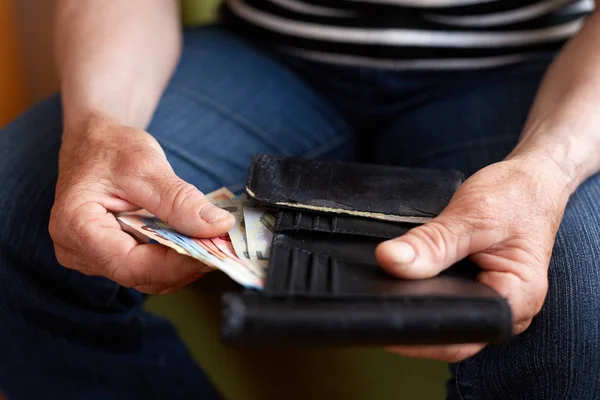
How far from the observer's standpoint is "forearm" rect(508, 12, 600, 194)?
664 mm

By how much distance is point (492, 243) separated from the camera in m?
0.56

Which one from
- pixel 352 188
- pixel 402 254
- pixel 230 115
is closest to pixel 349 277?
pixel 402 254

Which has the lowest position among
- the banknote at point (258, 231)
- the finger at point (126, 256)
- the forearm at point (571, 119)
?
the finger at point (126, 256)

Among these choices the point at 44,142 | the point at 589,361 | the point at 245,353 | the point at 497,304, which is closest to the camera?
the point at 497,304

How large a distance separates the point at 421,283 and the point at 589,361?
21 centimetres

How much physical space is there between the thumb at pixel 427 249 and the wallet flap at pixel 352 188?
7cm

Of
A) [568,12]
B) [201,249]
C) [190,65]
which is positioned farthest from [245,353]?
[568,12]

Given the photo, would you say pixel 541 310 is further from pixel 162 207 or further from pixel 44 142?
pixel 44 142

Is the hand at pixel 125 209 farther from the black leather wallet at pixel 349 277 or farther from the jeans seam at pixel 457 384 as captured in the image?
the jeans seam at pixel 457 384

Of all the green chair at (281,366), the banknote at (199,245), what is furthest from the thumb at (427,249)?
the green chair at (281,366)

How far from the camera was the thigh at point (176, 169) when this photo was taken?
0.76 metres

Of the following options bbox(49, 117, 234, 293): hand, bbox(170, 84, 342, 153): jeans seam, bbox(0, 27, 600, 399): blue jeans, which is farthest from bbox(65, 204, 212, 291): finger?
bbox(170, 84, 342, 153): jeans seam

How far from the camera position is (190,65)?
36.0 inches

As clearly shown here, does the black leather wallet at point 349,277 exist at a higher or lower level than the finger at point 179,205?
higher
